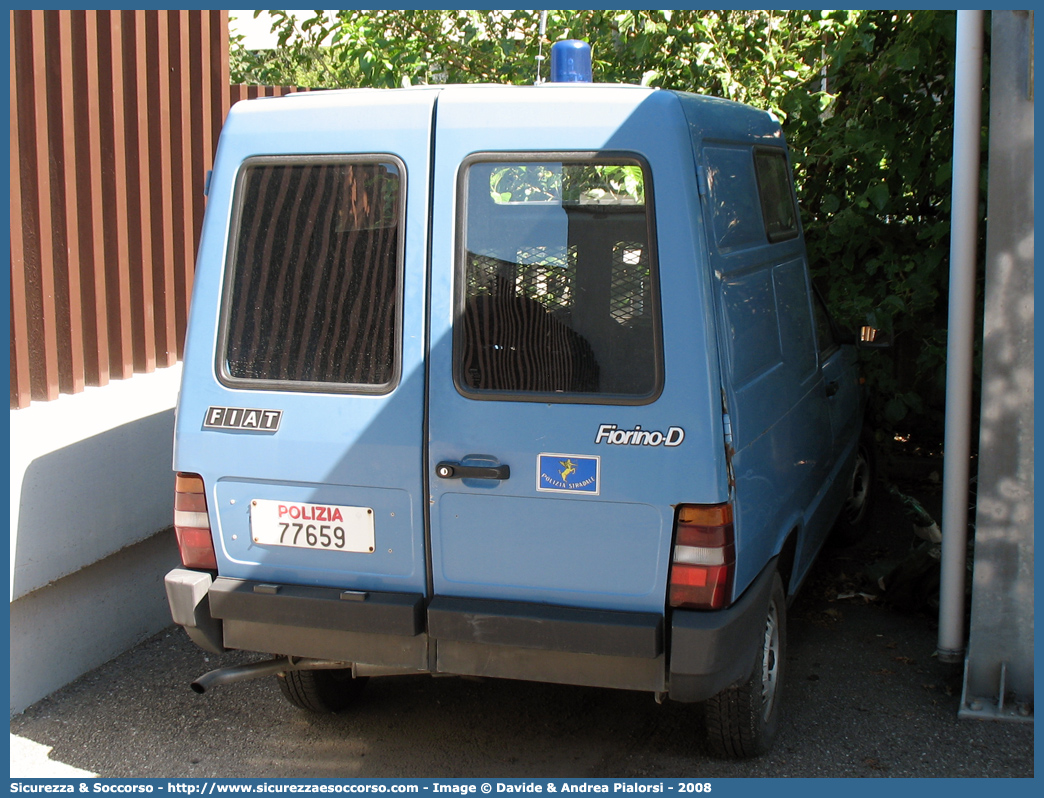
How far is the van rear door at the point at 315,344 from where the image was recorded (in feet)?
10.6

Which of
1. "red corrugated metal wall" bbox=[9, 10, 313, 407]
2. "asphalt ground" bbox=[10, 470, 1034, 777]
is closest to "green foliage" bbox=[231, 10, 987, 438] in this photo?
"red corrugated metal wall" bbox=[9, 10, 313, 407]

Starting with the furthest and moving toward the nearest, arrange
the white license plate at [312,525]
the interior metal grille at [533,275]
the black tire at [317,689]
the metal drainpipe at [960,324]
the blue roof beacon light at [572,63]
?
the metal drainpipe at [960,324], the black tire at [317,689], the blue roof beacon light at [572,63], the white license plate at [312,525], the interior metal grille at [533,275]

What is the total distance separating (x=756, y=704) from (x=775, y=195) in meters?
2.06

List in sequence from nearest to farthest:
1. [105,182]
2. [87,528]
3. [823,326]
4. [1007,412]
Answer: [1007,412] → [87,528] → [105,182] → [823,326]

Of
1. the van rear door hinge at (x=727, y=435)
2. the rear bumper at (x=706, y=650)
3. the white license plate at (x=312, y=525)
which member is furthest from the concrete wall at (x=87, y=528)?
the van rear door hinge at (x=727, y=435)

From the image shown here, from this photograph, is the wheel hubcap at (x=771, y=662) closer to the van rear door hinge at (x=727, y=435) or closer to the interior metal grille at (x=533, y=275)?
the van rear door hinge at (x=727, y=435)

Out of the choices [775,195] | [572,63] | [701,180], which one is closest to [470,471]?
[701,180]

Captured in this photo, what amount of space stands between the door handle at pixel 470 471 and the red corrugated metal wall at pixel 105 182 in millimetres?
2168

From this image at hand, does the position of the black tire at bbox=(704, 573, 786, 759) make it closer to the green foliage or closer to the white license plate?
the white license plate

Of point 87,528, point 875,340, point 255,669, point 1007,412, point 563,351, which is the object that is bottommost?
point 255,669

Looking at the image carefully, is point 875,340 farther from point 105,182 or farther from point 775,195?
point 105,182

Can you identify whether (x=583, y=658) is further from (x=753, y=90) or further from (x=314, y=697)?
(x=753, y=90)

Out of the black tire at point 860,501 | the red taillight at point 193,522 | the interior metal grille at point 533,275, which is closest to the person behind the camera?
the interior metal grille at point 533,275

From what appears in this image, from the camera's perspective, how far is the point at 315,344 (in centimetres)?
332
